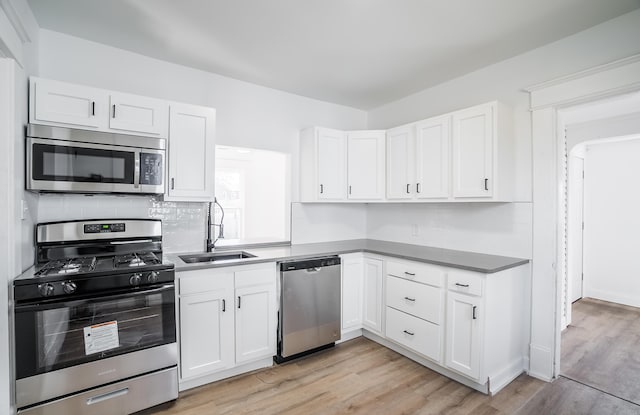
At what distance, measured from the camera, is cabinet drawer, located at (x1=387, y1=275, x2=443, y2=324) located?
101 inches

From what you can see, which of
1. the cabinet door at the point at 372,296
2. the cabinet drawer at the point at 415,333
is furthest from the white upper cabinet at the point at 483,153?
the cabinet drawer at the point at 415,333

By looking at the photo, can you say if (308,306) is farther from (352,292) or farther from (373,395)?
(373,395)

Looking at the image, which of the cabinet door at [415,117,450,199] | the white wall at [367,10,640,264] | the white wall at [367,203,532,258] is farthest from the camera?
the cabinet door at [415,117,450,199]

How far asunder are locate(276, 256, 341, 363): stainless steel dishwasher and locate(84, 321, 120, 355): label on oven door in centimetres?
122

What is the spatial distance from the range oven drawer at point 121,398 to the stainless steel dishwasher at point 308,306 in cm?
93

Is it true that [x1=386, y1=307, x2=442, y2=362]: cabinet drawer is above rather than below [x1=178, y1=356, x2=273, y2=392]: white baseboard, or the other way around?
above

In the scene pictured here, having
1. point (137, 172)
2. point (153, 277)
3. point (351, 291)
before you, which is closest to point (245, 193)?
point (351, 291)

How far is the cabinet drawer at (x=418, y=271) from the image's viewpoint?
101 inches

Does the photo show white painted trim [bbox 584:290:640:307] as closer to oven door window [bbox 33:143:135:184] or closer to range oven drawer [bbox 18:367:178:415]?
range oven drawer [bbox 18:367:178:415]

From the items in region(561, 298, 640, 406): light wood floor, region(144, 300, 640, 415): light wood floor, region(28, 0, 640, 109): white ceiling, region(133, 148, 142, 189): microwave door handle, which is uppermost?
region(28, 0, 640, 109): white ceiling

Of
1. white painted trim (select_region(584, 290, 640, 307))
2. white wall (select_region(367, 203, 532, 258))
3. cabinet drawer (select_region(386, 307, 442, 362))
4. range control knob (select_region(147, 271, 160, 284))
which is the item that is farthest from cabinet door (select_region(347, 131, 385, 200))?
white painted trim (select_region(584, 290, 640, 307))

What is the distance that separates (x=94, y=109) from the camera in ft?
7.16

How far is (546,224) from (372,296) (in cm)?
164

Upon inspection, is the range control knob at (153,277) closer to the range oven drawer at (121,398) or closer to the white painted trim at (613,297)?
the range oven drawer at (121,398)
